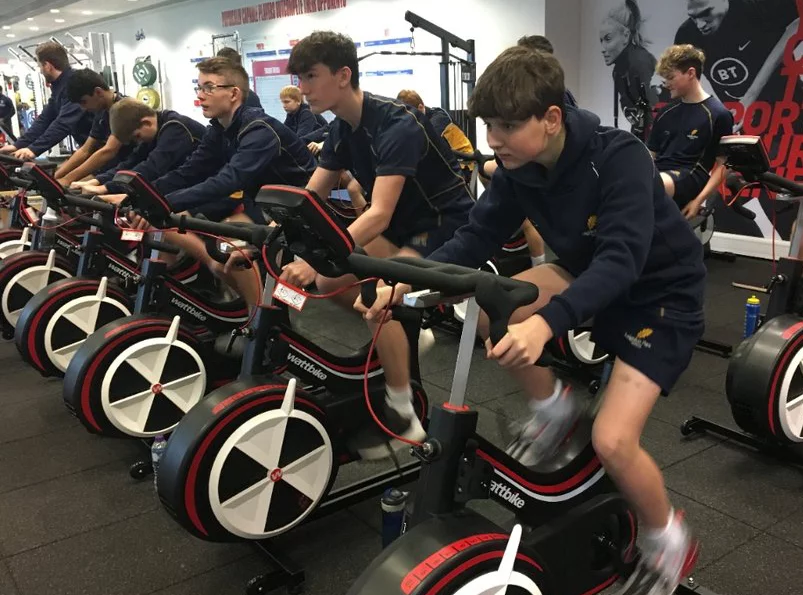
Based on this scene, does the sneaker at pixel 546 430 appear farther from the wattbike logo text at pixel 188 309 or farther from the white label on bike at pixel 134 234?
the wattbike logo text at pixel 188 309

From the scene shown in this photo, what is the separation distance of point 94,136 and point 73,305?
1833 mm

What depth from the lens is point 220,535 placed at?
85.9 inches

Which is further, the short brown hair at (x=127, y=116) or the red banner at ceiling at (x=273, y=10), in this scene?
the red banner at ceiling at (x=273, y=10)

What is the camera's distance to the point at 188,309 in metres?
3.54

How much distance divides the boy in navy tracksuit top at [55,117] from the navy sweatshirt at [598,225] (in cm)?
459

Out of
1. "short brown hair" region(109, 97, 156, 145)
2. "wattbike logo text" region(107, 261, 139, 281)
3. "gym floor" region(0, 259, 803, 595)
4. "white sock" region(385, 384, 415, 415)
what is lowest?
"gym floor" region(0, 259, 803, 595)

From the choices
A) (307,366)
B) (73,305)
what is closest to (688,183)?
(307,366)

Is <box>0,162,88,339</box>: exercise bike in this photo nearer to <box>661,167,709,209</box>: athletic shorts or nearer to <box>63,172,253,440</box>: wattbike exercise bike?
<box>63,172,253,440</box>: wattbike exercise bike

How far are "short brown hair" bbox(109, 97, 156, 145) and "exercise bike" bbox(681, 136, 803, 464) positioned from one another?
3.11m

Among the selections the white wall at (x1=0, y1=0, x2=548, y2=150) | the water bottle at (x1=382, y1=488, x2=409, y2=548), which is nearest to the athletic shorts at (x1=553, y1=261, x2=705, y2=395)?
the water bottle at (x1=382, y1=488, x2=409, y2=548)

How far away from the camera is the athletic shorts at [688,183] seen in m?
4.29

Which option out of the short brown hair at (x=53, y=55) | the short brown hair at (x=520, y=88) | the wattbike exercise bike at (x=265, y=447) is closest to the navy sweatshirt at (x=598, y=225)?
the short brown hair at (x=520, y=88)

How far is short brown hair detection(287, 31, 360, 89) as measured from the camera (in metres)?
2.51

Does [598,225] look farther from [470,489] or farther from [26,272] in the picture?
[26,272]
